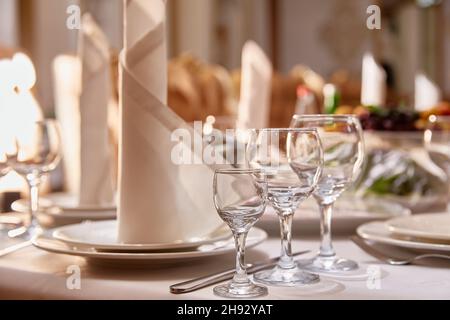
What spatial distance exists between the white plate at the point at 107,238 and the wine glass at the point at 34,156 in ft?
0.45

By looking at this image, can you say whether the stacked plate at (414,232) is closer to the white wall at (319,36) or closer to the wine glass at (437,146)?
the wine glass at (437,146)

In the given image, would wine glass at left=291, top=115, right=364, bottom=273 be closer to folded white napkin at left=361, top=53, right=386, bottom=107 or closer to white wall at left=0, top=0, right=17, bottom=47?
folded white napkin at left=361, top=53, right=386, bottom=107

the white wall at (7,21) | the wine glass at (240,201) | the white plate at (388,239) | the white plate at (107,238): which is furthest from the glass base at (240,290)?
the white wall at (7,21)

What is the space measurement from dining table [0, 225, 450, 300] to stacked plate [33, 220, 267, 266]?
0.06 feet

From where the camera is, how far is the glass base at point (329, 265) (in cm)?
69

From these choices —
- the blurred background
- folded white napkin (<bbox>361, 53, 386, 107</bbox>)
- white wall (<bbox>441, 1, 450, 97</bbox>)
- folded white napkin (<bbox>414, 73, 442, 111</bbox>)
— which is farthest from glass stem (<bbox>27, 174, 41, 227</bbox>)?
white wall (<bbox>441, 1, 450, 97</bbox>)

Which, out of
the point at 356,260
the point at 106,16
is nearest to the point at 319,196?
the point at 356,260

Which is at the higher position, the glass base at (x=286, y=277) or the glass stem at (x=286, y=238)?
the glass stem at (x=286, y=238)

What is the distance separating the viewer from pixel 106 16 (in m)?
4.78

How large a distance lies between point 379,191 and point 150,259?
0.78 metres

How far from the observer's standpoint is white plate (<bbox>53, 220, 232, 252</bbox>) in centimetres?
68

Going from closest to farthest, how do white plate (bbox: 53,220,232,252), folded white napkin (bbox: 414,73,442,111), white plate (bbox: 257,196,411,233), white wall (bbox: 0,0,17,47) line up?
white plate (bbox: 53,220,232,252) → white plate (bbox: 257,196,411,233) → folded white napkin (bbox: 414,73,442,111) → white wall (bbox: 0,0,17,47)

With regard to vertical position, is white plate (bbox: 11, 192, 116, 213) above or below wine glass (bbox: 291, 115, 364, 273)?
below

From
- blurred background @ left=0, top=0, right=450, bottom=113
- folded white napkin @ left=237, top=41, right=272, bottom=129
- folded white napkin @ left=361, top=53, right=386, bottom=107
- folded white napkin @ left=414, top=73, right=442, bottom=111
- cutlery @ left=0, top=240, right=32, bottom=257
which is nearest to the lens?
cutlery @ left=0, top=240, right=32, bottom=257
